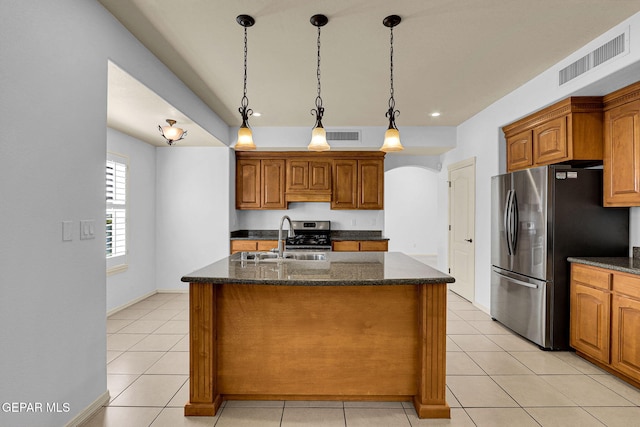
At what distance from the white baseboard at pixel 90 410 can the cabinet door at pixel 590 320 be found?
12.7 feet

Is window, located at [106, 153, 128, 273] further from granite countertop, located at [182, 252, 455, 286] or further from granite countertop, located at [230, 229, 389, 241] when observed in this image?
granite countertop, located at [182, 252, 455, 286]

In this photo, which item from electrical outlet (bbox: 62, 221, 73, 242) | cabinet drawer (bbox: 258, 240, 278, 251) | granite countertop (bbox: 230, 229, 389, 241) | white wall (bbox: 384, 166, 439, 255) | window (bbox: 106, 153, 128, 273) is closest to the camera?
electrical outlet (bbox: 62, 221, 73, 242)

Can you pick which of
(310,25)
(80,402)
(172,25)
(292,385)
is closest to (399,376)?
(292,385)

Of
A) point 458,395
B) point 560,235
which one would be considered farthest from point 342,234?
point 458,395

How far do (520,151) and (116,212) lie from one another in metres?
5.16

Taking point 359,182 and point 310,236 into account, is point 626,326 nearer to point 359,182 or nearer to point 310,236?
point 359,182

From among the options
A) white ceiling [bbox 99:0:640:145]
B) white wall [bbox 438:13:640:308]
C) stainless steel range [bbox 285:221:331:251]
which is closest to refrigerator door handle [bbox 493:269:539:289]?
white wall [bbox 438:13:640:308]

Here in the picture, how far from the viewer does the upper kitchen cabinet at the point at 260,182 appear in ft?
19.5

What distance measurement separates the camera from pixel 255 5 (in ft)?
7.89

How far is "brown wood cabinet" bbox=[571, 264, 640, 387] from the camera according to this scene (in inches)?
103

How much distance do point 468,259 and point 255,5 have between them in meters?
4.40

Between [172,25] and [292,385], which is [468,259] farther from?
[172,25]

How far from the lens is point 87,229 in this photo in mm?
2209

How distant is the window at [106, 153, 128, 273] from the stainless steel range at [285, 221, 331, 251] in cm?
241
